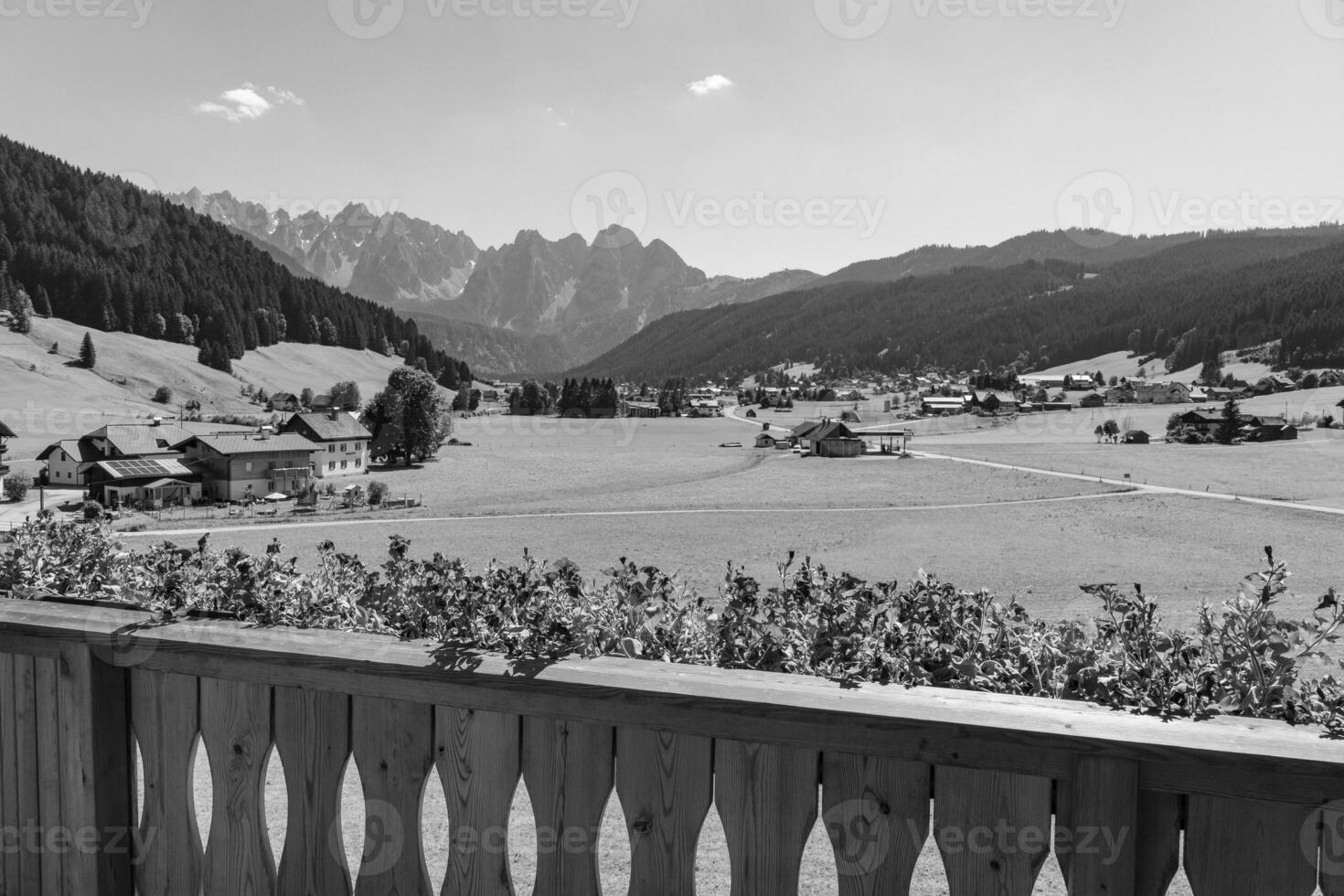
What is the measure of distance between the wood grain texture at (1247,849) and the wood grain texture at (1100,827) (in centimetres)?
14

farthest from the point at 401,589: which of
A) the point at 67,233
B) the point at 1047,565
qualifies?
the point at 67,233

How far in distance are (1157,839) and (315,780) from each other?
222 centimetres

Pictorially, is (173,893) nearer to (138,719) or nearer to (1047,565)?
(138,719)

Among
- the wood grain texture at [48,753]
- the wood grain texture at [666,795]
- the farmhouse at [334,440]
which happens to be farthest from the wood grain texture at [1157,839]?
the farmhouse at [334,440]

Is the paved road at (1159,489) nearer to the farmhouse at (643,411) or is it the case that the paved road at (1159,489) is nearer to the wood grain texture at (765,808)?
the wood grain texture at (765,808)

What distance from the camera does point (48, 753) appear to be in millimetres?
2668

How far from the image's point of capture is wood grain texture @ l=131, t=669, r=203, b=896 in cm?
255

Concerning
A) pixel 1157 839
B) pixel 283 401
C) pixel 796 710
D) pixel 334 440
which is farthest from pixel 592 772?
pixel 283 401

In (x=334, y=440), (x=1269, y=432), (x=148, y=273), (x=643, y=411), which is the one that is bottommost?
(x=334, y=440)

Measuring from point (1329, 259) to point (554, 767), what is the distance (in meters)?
260

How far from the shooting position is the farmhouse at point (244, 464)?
51.4 m

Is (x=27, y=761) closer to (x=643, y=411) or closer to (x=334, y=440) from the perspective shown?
(x=334, y=440)

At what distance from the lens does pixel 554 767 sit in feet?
7.21

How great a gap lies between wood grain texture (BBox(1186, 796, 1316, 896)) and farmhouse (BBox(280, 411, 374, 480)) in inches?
2390
